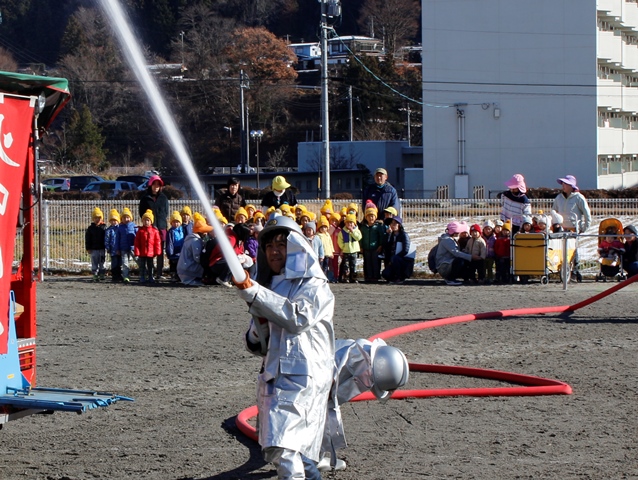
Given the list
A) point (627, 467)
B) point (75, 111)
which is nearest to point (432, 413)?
point (627, 467)

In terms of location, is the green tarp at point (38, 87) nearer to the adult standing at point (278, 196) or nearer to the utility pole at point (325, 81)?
the adult standing at point (278, 196)

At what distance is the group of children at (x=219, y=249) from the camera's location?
17172mm

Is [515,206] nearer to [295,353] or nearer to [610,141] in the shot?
[295,353]

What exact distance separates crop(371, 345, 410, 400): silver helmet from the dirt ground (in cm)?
52

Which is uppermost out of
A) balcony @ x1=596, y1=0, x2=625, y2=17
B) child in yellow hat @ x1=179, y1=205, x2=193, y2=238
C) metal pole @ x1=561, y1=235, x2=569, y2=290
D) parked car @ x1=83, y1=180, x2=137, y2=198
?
balcony @ x1=596, y1=0, x2=625, y2=17

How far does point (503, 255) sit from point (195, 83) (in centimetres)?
4620

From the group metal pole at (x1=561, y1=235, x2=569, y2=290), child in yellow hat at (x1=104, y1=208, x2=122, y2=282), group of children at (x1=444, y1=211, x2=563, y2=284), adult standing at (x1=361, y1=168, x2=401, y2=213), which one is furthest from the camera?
child in yellow hat at (x1=104, y1=208, x2=122, y2=282)

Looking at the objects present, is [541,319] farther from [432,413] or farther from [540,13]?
[540,13]

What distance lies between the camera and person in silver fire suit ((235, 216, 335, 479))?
5355 millimetres

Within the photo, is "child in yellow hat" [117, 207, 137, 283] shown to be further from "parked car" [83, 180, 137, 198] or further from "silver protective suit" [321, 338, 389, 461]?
"parked car" [83, 180, 137, 198]

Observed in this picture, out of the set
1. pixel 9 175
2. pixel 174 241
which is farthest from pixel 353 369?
pixel 174 241

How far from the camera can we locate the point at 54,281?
18469mm

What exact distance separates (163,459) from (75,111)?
62.9 metres

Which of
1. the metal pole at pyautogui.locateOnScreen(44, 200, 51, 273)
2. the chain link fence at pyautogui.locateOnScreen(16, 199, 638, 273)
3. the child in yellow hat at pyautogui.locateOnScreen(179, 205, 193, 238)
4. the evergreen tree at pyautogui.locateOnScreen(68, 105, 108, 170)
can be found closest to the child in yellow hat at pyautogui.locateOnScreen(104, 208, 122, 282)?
the child in yellow hat at pyautogui.locateOnScreen(179, 205, 193, 238)
